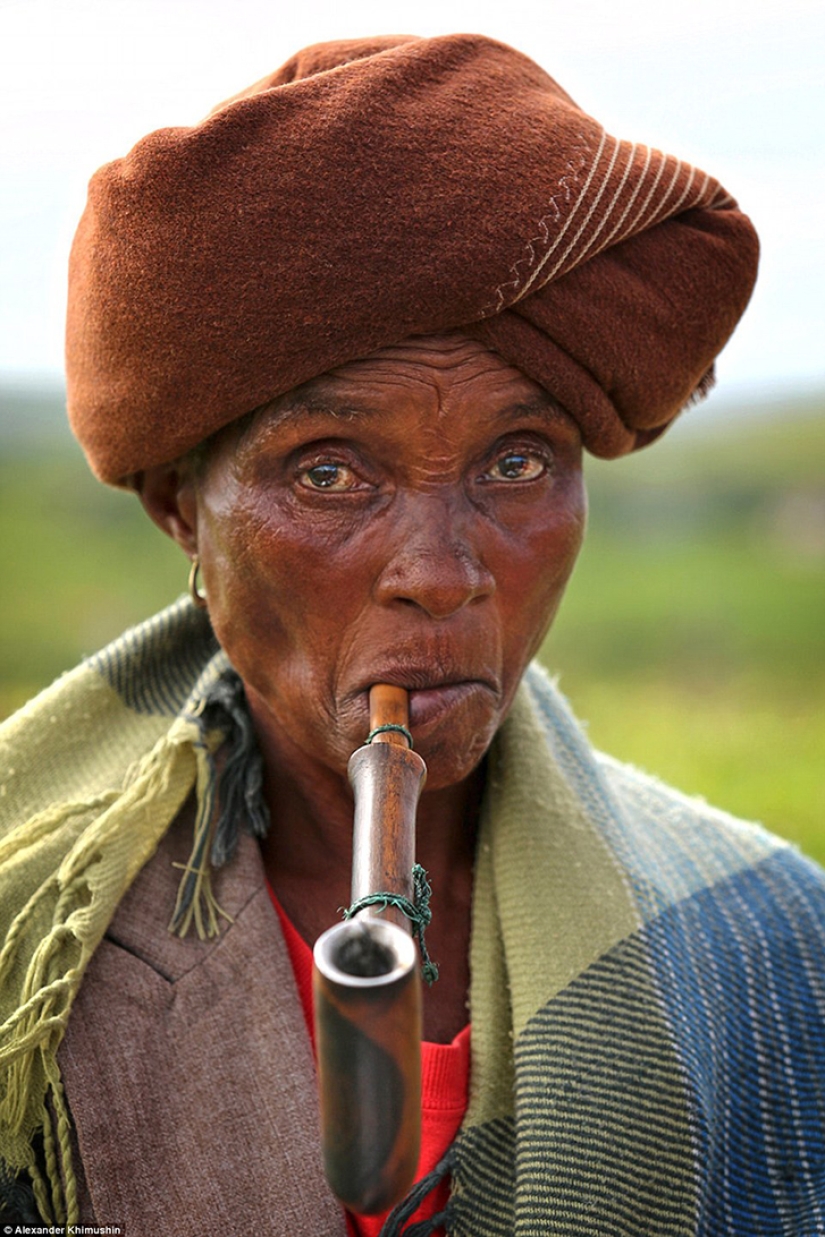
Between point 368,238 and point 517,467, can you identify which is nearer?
point 368,238

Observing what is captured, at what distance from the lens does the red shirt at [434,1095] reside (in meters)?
1.85

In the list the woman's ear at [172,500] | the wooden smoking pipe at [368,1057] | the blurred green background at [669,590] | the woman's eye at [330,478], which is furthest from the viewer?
the blurred green background at [669,590]

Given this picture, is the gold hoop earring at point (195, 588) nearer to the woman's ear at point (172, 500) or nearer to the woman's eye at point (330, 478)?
the woman's ear at point (172, 500)

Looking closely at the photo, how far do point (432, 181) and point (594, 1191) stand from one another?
4.34 feet

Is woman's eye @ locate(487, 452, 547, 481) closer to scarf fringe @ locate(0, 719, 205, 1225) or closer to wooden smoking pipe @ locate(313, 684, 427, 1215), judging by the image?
scarf fringe @ locate(0, 719, 205, 1225)

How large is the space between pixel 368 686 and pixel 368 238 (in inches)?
Result: 22.0

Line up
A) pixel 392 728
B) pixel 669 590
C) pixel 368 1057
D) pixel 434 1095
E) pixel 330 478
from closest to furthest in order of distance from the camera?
pixel 368 1057 < pixel 392 728 < pixel 330 478 < pixel 434 1095 < pixel 669 590

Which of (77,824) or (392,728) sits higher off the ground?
(392,728)

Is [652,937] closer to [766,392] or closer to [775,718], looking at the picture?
[775,718]

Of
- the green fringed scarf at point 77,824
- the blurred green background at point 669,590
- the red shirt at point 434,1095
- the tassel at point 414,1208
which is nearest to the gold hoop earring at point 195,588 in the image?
the green fringed scarf at point 77,824

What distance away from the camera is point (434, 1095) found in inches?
75.0

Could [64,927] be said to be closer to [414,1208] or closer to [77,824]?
[77,824]

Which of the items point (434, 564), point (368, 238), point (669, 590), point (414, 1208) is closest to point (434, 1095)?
point (414, 1208)

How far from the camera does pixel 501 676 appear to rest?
1872 millimetres
